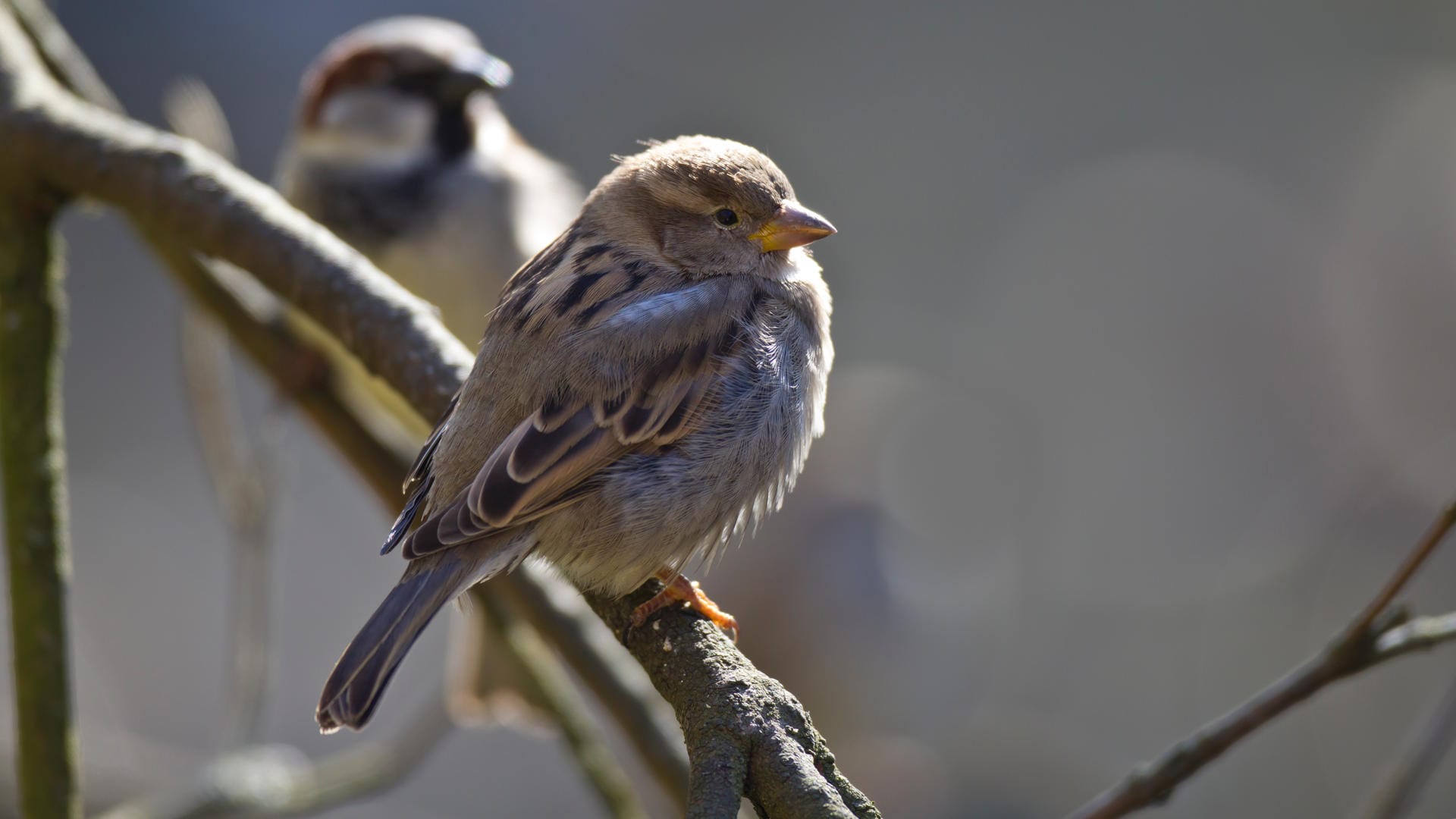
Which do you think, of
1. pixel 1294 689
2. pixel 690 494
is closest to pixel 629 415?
pixel 690 494

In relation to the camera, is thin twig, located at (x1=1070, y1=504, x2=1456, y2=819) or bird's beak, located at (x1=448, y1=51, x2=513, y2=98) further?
bird's beak, located at (x1=448, y1=51, x2=513, y2=98)

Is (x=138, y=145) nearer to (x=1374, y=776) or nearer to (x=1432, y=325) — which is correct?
(x=1374, y=776)

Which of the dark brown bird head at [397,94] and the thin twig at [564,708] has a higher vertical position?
the dark brown bird head at [397,94]

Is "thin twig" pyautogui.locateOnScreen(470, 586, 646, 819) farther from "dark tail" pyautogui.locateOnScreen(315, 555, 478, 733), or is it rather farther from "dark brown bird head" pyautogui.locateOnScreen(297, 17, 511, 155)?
"dark brown bird head" pyautogui.locateOnScreen(297, 17, 511, 155)

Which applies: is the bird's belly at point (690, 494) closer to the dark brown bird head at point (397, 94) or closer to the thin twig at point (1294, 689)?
the thin twig at point (1294, 689)

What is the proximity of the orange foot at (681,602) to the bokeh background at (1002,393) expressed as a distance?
219 cm

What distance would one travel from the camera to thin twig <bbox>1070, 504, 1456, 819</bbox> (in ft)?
4.00

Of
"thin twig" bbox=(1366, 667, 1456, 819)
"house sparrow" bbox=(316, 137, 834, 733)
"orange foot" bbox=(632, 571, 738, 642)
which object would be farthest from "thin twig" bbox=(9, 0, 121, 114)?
"thin twig" bbox=(1366, 667, 1456, 819)

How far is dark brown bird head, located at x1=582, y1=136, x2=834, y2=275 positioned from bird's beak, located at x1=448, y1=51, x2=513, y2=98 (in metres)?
0.99

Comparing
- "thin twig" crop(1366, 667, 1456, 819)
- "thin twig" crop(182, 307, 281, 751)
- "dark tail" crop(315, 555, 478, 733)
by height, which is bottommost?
"thin twig" crop(182, 307, 281, 751)

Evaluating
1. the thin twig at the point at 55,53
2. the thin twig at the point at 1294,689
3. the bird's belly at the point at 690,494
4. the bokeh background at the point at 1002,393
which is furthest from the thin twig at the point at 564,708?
the bokeh background at the point at 1002,393

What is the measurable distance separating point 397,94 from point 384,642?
164cm

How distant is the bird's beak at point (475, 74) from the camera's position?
2572 mm

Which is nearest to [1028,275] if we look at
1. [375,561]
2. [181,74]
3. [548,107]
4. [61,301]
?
[548,107]
